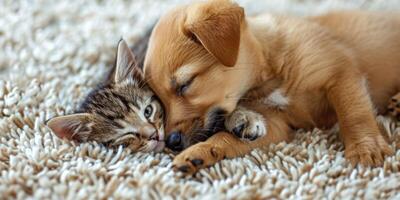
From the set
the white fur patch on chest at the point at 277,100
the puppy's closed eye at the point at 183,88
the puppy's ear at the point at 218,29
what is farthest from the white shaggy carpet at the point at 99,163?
the puppy's ear at the point at 218,29

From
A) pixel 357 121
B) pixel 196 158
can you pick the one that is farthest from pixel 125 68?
pixel 357 121

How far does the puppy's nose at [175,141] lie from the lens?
2.08 m

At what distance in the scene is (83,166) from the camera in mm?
1880

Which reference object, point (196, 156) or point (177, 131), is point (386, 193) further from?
point (177, 131)

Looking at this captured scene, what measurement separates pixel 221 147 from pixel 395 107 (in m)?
0.87

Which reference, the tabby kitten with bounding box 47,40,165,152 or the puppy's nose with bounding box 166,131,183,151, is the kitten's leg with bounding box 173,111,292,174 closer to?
the puppy's nose with bounding box 166,131,183,151

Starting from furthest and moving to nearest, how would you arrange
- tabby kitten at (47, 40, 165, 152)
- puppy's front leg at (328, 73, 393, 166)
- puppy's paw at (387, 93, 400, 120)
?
1. puppy's paw at (387, 93, 400, 120)
2. tabby kitten at (47, 40, 165, 152)
3. puppy's front leg at (328, 73, 393, 166)

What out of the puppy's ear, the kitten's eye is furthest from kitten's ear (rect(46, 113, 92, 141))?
the puppy's ear

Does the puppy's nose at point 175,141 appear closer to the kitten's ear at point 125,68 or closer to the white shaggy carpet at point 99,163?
the white shaggy carpet at point 99,163

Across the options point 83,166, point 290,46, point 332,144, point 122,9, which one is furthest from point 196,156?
point 122,9

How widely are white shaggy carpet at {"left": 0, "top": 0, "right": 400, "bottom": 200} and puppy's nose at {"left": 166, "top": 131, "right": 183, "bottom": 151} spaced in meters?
0.05

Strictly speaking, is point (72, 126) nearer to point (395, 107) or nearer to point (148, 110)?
point (148, 110)

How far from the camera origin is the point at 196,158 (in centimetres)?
196

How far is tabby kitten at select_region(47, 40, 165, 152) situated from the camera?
7.00 ft
